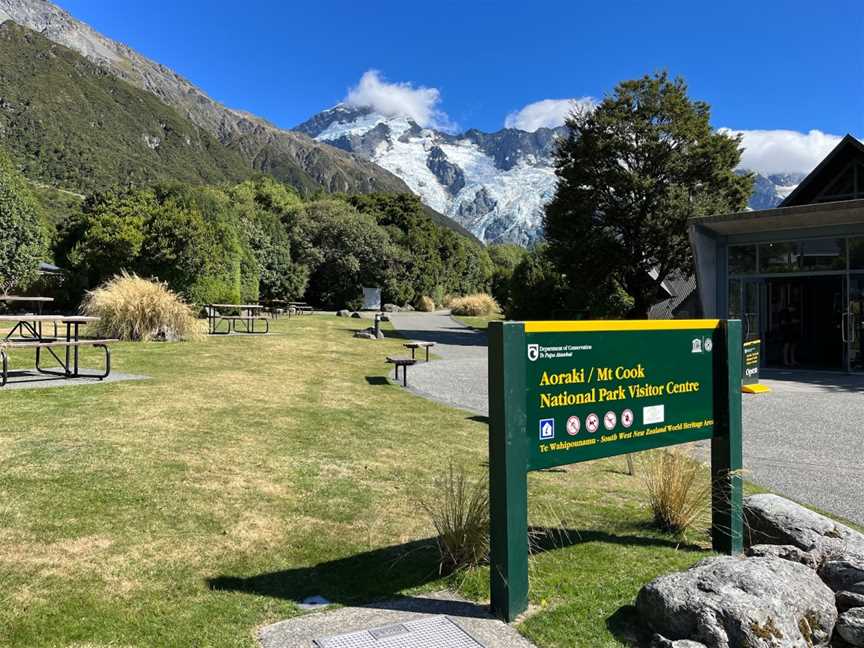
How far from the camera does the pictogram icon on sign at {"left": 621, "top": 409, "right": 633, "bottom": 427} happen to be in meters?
3.72

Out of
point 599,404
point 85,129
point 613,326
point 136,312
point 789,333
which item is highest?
point 85,129

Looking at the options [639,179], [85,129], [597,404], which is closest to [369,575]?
[597,404]

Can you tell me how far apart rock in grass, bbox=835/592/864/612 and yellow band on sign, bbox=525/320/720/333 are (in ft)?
5.46

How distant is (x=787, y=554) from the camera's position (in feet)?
12.3

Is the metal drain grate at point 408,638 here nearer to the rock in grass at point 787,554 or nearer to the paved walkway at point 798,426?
the rock in grass at point 787,554

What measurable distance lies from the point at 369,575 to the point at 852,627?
7.94 feet

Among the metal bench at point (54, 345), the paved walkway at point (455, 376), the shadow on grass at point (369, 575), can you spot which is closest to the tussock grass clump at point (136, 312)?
the metal bench at point (54, 345)

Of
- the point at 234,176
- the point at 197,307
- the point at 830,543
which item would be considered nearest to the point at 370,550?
the point at 830,543

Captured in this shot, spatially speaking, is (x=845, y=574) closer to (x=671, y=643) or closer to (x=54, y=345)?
(x=671, y=643)

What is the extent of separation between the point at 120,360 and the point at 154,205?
1553 centimetres

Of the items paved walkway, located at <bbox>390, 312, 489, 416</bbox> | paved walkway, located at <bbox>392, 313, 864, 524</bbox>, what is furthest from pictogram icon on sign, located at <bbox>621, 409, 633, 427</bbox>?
paved walkway, located at <bbox>390, 312, 489, 416</bbox>

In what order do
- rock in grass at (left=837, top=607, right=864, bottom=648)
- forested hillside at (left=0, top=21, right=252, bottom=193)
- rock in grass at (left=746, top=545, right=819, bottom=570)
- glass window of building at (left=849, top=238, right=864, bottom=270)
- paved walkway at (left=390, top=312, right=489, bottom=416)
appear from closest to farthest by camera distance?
1. rock in grass at (left=837, top=607, right=864, bottom=648)
2. rock in grass at (left=746, top=545, right=819, bottom=570)
3. paved walkway at (left=390, top=312, right=489, bottom=416)
4. glass window of building at (left=849, top=238, right=864, bottom=270)
5. forested hillside at (left=0, top=21, right=252, bottom=193)

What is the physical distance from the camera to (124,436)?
623cm

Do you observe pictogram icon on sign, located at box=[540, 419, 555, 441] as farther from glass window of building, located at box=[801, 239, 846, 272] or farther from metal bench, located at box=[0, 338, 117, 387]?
glass window of building, located at box=[801, 239, 846, 272]
